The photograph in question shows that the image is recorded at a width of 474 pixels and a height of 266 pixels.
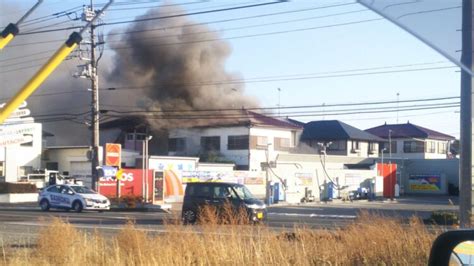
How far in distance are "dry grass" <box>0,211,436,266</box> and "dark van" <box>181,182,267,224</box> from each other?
1116 cm

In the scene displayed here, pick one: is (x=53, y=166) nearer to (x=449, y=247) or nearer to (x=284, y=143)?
(x=284, y=143)

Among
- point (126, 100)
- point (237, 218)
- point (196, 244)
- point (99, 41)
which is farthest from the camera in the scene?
point (126, 100)

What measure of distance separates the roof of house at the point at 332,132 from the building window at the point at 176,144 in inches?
583

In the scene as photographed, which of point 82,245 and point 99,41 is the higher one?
point 99,41

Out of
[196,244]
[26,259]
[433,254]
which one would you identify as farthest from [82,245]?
[433,254]

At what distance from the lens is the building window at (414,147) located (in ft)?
237

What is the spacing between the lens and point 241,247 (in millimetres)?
8211

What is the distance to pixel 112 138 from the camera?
216ft

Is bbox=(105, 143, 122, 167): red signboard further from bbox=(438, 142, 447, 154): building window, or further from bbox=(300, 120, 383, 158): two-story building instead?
bbox=(438, 142, 447, 154): building window

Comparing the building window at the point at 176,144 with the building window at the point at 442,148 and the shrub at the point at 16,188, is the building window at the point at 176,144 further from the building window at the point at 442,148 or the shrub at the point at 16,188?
the building window at the point at 442,148

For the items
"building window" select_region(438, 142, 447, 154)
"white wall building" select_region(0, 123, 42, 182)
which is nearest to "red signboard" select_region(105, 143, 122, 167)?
"white wall building" select_region(0, 123, 42, 182)

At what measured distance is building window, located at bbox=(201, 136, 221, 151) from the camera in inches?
2327

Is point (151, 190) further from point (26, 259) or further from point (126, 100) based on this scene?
point (26, 259)

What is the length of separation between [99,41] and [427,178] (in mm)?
32734
